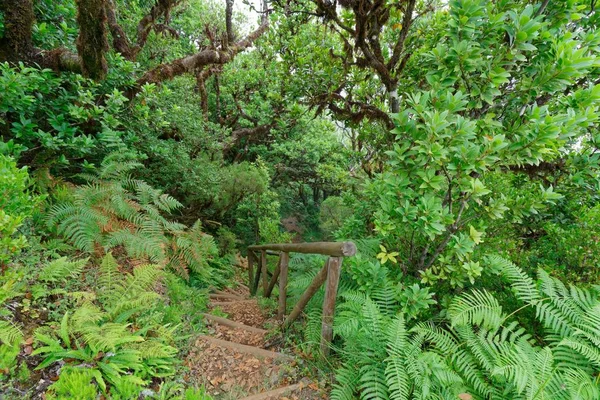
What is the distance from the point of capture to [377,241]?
3375 millimetres

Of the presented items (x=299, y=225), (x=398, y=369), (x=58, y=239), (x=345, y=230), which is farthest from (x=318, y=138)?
(x=398, y=369)

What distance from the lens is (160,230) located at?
4.35 meters

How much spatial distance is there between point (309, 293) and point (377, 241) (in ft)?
3.31

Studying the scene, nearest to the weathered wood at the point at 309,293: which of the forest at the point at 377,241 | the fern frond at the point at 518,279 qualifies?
the forest at the point at 377,241

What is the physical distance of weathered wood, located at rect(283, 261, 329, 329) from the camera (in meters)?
2.81

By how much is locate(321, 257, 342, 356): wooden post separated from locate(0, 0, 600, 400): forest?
0.11 feet

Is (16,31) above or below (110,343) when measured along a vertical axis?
above

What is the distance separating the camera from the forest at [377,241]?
2.07m

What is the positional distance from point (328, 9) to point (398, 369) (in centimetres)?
463

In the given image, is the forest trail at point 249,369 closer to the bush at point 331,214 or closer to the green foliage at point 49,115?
the green foliage at point 49,115

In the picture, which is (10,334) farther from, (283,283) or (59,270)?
(283,283)

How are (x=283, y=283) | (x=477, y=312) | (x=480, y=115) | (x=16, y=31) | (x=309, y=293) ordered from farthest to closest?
(x=283, y=283) → (x=16, y=31) → (x=309, y=293) → (x=480, y=115) → (x=477, y=312)

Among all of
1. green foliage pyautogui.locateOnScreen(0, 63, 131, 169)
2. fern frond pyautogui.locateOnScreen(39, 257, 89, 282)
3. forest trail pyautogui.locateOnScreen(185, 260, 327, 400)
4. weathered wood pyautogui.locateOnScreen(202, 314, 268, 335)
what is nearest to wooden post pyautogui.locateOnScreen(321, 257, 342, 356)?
forest trail pyautogui.locateOnScreen(185, 260, 327, 400)

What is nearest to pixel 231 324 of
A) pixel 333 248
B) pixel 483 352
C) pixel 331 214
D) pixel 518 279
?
pixel 333 248
